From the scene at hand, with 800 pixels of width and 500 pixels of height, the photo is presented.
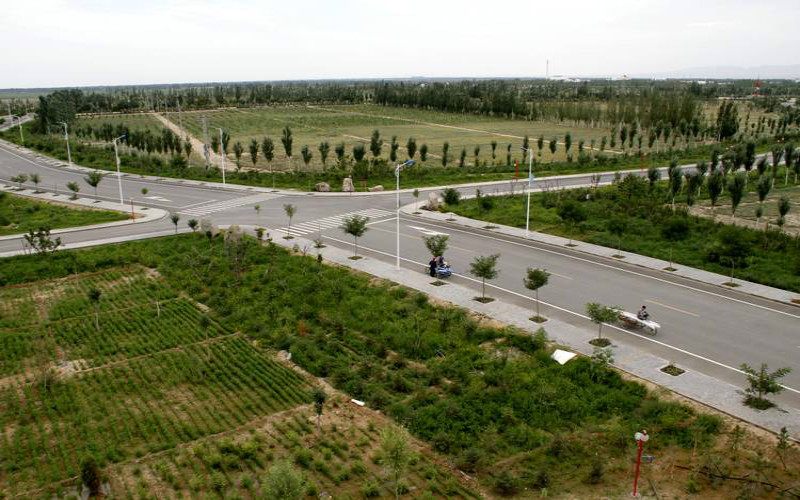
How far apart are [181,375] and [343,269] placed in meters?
12.5

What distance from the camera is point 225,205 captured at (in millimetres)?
51375

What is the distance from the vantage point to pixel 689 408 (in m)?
19.2

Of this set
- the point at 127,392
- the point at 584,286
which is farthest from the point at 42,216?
the point at 584,286

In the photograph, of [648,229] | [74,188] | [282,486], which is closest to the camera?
[282,486]

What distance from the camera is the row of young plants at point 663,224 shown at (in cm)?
3225

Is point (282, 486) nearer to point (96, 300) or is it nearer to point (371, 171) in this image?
point (96, 300)

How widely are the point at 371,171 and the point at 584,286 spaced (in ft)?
118

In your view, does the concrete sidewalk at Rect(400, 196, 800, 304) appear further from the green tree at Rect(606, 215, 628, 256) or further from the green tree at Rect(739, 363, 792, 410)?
the green tree at Rect(739, 363, 792, 410)

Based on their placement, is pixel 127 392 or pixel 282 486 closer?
pixel 282 486

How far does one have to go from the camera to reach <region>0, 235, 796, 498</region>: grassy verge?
1706cm

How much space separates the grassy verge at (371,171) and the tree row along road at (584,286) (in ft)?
21.7

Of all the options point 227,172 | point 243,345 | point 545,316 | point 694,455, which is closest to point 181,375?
point 243,345

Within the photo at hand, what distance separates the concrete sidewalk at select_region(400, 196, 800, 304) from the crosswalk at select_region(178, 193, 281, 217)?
1385 centimetres

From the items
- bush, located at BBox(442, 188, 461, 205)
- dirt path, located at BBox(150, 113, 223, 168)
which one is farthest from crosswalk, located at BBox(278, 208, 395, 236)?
dirt path, located at BBox(150, 113, 223, 168)
